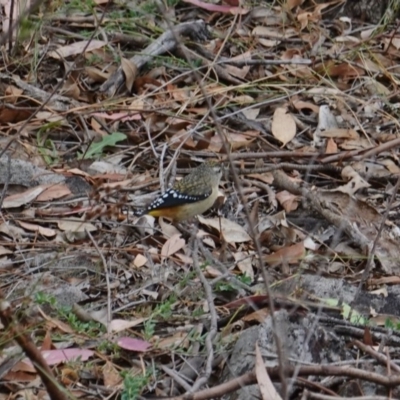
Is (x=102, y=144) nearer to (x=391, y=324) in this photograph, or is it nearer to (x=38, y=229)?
(x=38, y=229)

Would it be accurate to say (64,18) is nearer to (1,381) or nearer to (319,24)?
(319,24)

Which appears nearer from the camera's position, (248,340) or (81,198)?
(248,340)

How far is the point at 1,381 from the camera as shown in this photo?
3979 mm

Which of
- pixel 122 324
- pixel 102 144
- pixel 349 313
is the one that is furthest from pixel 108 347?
pixel 102 144

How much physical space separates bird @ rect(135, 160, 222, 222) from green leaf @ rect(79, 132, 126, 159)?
0.65 meters

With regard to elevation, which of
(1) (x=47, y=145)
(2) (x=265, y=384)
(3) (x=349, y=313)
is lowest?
(1) (x=47, y=145)

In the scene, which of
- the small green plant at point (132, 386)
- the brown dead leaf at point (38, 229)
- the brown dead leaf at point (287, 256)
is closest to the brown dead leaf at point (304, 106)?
the brown dead leaf at point (287, 256)

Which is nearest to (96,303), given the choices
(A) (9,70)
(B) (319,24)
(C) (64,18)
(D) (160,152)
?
(D) (160,152)

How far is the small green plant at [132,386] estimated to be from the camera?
383cm

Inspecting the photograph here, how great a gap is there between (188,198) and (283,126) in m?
1.38

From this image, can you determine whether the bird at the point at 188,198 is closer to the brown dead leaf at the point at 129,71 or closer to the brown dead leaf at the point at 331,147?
the brown dead leaf at the point at 331,147

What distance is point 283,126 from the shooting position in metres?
6.51

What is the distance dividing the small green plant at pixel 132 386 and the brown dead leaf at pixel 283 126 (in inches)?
110

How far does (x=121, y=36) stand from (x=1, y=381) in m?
3.69
